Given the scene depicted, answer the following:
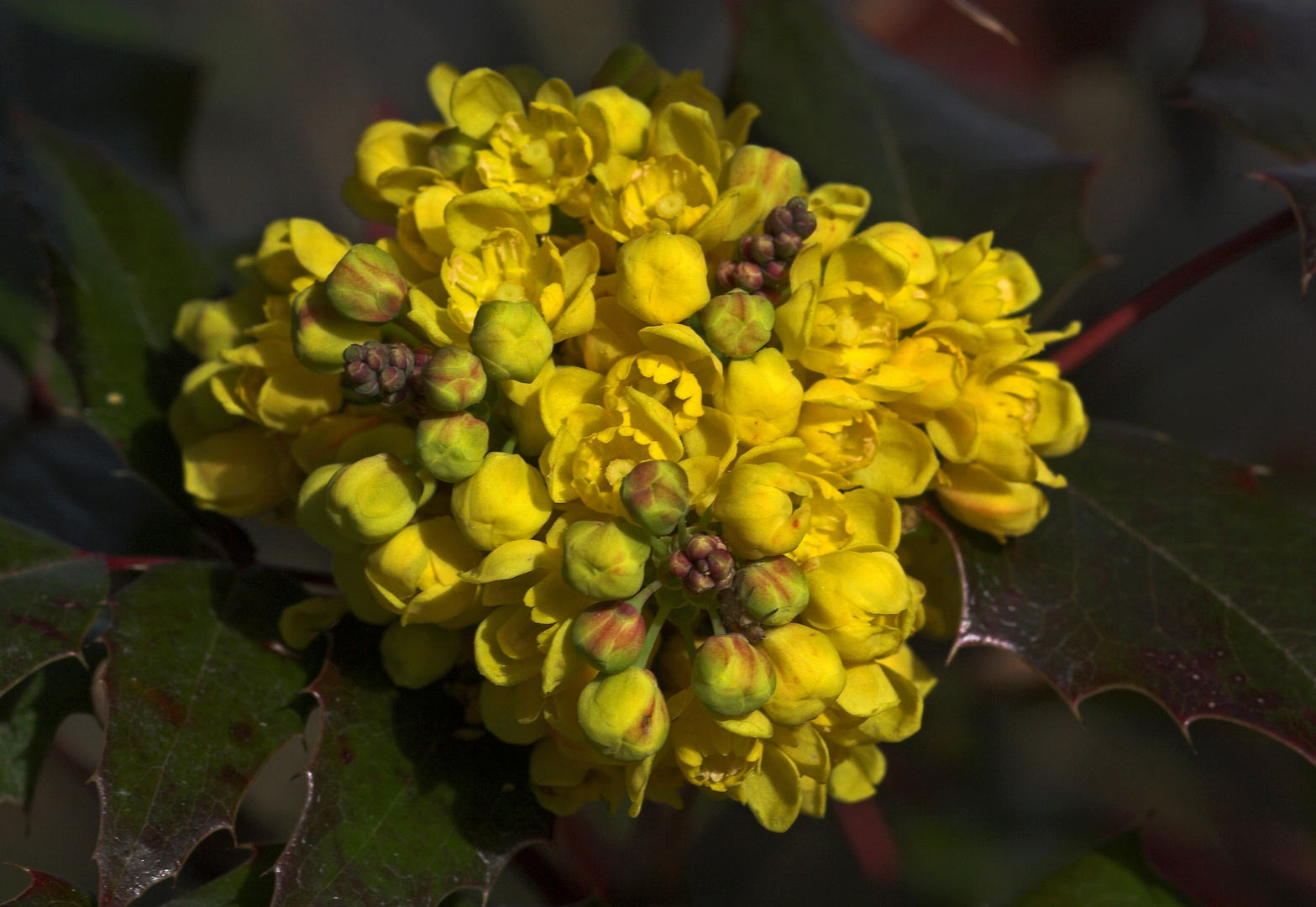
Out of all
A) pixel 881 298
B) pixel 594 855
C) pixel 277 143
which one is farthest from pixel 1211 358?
pixel 277 143

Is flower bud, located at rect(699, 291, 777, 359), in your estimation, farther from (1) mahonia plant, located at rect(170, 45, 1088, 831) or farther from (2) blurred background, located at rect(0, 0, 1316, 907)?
(2) blurred background, located at rect(0, 0, 1316, 907)

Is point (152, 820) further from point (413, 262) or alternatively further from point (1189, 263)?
point (1189, 263)

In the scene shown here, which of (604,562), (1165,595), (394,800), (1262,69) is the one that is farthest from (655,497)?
(1262,69)

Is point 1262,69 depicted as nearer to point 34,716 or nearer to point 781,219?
point 781,219

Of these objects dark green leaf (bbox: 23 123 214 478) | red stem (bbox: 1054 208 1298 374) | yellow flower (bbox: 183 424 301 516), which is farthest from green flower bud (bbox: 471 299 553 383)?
red stem (bbox: 1054 208 1298 374)

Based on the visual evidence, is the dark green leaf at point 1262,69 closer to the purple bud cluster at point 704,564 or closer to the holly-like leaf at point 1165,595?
the holly-like leaf at point 1165,595

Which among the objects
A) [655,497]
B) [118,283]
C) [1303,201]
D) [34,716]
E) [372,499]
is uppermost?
[1303,201]
